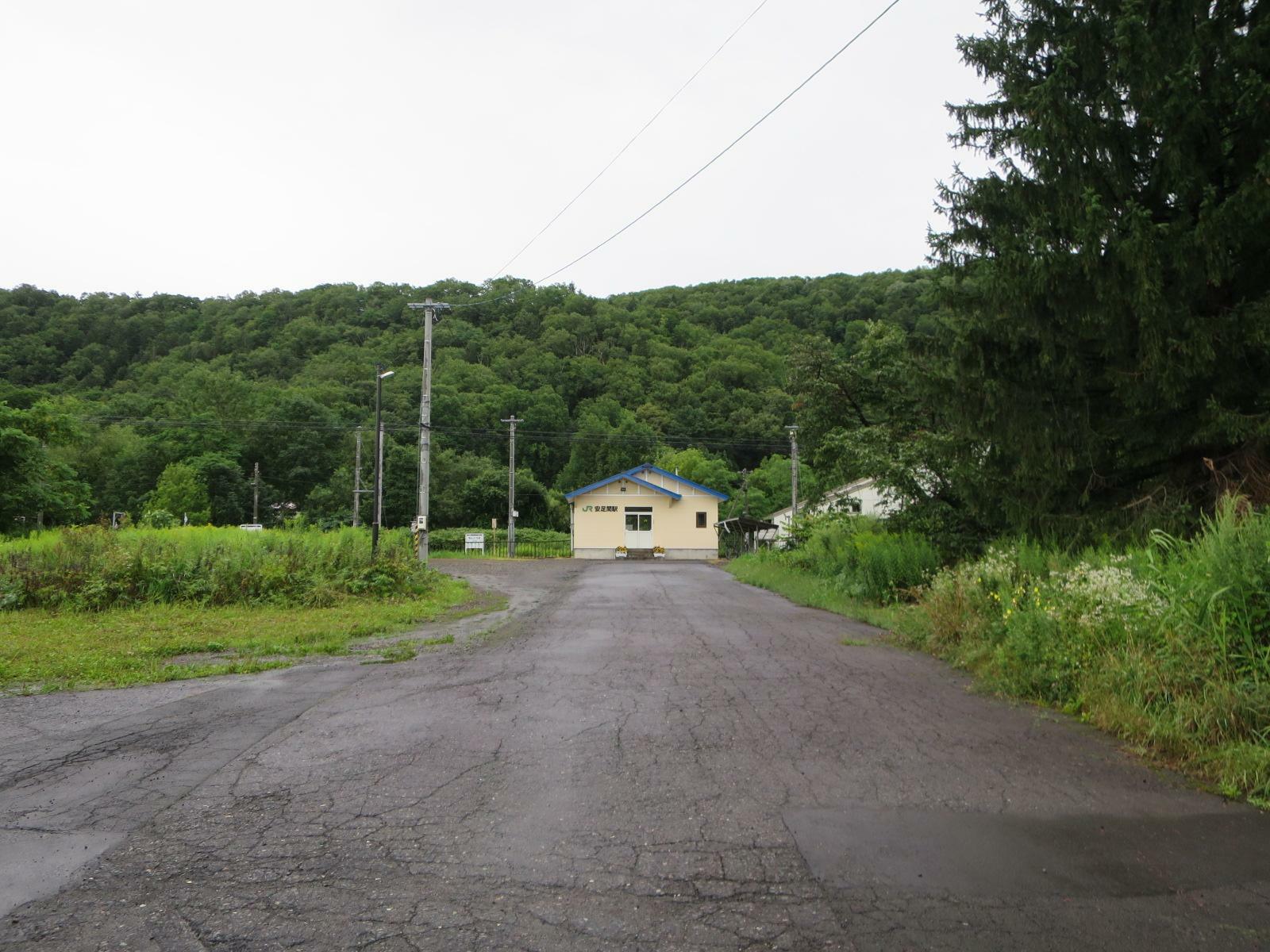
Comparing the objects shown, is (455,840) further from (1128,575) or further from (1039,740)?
(1128,575)

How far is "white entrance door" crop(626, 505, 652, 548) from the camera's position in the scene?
48312mm

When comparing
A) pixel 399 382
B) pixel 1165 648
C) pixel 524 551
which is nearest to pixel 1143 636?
pixel 1165 648

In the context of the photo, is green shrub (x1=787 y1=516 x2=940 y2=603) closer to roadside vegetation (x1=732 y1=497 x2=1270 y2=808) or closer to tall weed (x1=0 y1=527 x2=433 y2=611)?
roadside vegetation (x1=732 y1=497 x2=1270 y2=808)

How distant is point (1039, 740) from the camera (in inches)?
212

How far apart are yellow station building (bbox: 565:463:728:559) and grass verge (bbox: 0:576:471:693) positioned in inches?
1276

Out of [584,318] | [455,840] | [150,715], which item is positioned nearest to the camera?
[455,840]

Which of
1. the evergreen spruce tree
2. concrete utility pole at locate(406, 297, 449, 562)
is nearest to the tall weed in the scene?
concrete utility pole at locate(406, 297, 449, 562)

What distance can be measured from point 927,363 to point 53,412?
29547 millimetres

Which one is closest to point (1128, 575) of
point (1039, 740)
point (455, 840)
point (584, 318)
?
point (1039, 740)

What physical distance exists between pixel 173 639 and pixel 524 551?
37268mm

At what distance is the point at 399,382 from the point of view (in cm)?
6341

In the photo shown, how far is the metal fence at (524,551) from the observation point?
46.6 m

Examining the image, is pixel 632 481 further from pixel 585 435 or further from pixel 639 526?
pixel 585 435

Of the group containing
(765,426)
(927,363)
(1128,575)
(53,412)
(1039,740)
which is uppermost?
(765,426)
